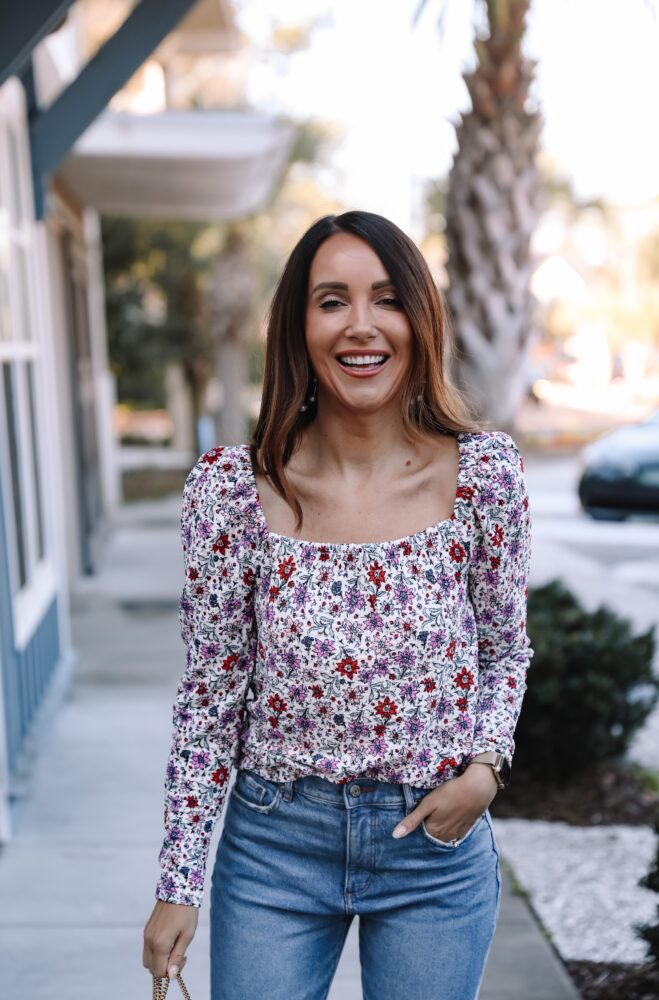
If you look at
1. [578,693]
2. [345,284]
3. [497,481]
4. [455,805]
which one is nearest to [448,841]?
[455,805]

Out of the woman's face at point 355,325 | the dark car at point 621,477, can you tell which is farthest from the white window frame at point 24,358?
the dark car at point 621,477

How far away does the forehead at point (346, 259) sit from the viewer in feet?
5.83

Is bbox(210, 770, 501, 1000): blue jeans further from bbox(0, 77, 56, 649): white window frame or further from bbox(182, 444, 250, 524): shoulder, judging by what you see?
bbox(0, 77, 56, 649): white window frame

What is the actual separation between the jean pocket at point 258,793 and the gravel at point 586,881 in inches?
75.0

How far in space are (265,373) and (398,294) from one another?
0.88 feet

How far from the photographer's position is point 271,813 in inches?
69.4

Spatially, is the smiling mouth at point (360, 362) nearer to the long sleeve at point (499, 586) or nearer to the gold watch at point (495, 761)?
the long sleeve at point (499, 586)

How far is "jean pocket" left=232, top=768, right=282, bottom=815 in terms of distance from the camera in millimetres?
1760

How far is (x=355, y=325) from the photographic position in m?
1.78

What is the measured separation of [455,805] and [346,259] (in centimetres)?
86

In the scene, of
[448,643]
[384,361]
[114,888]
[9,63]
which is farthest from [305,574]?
[114,888]

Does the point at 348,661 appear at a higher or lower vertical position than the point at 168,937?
higher

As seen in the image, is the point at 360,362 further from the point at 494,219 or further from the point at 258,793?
the point at 494,219

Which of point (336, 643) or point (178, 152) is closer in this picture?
point (336, 643)
